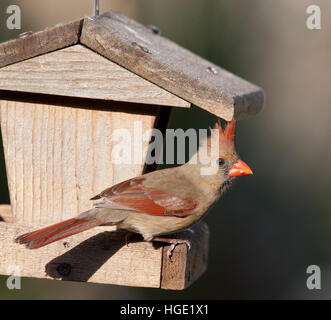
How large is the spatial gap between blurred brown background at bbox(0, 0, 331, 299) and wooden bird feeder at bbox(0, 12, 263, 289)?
2.84 metres

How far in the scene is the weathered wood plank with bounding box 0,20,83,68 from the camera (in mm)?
2871

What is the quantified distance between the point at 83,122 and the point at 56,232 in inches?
21.9

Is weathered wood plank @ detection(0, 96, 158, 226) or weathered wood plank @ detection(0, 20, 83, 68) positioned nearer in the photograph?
weathered wood plank @ detection(0, 20, 83, 68)

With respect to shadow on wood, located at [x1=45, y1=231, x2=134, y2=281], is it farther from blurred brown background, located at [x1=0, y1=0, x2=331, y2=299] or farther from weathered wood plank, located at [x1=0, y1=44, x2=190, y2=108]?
blurred brown background, located at [x1=0, y1=0, x2=331, y2=299]

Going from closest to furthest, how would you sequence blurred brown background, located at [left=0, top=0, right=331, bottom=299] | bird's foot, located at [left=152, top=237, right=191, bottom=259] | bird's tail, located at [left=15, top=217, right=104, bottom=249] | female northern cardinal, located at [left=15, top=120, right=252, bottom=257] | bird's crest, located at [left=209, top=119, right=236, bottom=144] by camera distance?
1. bird's tail, located at [left=15, top=217, right=104, bottom=249]
2. female northern cardinal, located at [left=15, top=120, right=252, bottom=257]
3. bird's foot, located at [left=152, top=237, right=191, bottom=259]
4. bird's crest, located at [left=209, top=119, right=236, bottom=144]
5. blurred brown background, located at [left=0, top=0, right=331, bottom=299]

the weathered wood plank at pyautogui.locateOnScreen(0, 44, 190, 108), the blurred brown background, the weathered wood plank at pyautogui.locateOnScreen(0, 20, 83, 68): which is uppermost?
the weathered wood plank at pyautogui.locateOnScreen(0, 20, 83, 68)

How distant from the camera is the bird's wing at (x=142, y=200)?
3002 millimetres

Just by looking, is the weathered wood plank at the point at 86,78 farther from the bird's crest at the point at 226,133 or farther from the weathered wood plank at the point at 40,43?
the bird's crest at the point at 226,133

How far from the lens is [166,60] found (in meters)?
3.03

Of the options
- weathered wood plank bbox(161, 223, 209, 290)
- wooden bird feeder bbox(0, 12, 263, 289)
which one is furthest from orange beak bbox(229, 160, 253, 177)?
weathered wood plank bbox(161, 223, 209, 290)

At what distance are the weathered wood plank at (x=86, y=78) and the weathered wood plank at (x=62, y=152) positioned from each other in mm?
171

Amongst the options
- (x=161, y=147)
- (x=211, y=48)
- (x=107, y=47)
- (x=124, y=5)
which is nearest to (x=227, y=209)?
(x=211, y=48)

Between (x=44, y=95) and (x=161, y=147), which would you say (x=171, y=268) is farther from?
(x=44, y=95)

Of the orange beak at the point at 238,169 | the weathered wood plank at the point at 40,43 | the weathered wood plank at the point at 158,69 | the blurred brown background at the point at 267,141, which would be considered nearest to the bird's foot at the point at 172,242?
the orange beak at the point at 238,169
